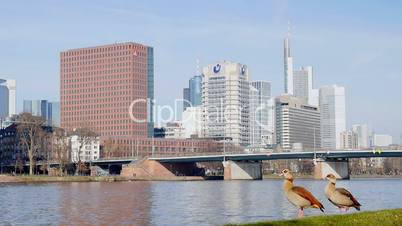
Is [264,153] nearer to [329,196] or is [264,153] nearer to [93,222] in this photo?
[93,222]

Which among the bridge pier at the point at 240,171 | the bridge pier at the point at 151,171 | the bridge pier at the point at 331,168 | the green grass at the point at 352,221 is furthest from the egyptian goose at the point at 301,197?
the bridge pier at the point at 240,171

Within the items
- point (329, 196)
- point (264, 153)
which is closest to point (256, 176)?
point (264, 153)

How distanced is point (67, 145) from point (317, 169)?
64558 millimetres

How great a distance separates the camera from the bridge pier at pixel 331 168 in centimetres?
17300

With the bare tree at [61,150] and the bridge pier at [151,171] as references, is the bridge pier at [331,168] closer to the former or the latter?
the bridge pier at [151,171]

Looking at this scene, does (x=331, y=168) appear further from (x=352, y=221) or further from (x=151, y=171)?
(x=352, y=221)

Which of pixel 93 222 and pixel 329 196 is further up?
pixel 329 196

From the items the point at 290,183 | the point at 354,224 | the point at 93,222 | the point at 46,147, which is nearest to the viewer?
the point at 354,224

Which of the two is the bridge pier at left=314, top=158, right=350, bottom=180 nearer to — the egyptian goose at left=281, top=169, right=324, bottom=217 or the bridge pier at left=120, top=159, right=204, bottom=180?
the bridge pier at left=120, top=159, right=204, bottom=180

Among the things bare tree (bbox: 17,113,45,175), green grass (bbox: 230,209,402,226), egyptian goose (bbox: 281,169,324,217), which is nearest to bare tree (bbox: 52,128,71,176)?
bare tree (bbox: 17,113,45,175)

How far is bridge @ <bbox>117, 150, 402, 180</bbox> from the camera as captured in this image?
551ft

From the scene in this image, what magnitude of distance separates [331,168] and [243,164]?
23774 millimetres

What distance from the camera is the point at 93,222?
43938mm

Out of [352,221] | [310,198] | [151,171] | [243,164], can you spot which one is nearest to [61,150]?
[151,171]
